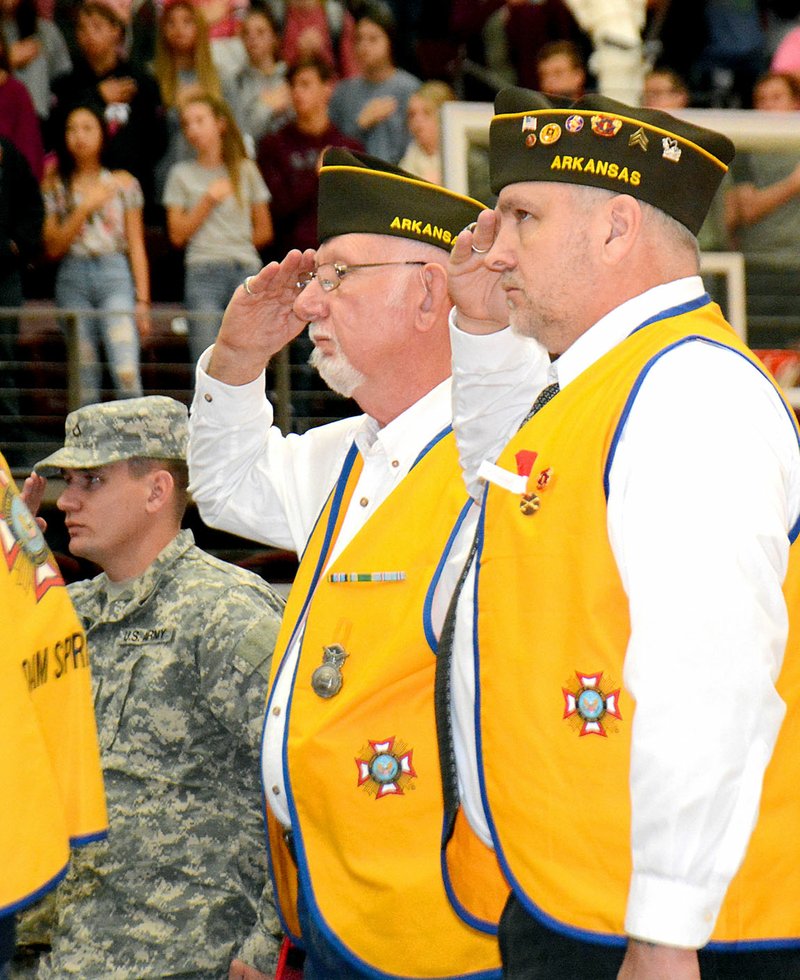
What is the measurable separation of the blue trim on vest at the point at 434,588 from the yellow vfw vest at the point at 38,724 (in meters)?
0.52

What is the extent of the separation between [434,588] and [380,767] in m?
0.29

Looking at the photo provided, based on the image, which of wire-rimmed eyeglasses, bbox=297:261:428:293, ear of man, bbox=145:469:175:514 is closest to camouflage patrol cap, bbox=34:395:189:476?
ear of man, bbox=145:469:175:514

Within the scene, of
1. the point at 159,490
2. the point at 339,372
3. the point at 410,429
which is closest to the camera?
the point at 410,429

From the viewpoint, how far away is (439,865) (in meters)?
2.46

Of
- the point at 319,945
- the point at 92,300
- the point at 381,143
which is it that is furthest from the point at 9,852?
the point at 381,143

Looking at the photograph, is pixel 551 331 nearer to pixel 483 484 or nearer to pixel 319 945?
pixel 483 484

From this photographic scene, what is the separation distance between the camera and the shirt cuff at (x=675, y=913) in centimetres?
172

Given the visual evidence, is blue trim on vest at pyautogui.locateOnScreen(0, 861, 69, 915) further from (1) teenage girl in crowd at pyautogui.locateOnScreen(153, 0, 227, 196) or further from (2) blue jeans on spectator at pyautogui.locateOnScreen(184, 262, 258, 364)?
(1) teenage girl in crowd at pyautogui.locateOnScreen(153, 0, 227, 196)

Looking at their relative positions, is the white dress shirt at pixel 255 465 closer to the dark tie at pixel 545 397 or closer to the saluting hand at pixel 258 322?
the saluting hand at pixel 258 322

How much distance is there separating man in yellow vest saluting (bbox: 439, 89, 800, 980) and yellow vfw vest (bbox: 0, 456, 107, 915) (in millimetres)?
543

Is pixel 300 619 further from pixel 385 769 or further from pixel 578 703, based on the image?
pixel 578 703

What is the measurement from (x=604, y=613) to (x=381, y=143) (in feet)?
19.2

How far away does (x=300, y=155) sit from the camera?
23.4 feet

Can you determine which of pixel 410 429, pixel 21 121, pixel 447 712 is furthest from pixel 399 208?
pixel 21 121
